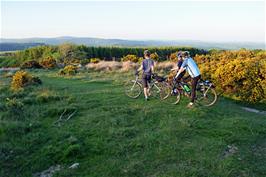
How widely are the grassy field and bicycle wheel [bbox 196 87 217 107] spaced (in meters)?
0.79

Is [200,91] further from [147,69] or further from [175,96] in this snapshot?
[147,69]

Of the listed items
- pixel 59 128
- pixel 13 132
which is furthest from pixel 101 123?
pixel 13 132

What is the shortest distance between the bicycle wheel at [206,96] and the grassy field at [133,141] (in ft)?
2.58

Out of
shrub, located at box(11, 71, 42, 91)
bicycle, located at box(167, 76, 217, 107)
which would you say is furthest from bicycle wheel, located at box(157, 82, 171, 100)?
shrub, located at box(11, 71, 42, 91)

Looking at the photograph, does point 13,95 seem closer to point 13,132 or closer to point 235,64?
point 13,132

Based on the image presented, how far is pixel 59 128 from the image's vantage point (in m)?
8.57

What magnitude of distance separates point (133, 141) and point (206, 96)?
447 centimetres

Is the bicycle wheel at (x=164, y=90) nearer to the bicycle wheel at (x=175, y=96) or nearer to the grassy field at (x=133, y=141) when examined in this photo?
A: the bicycle wheel at (x=175, y=96)

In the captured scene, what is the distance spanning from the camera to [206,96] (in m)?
10.8

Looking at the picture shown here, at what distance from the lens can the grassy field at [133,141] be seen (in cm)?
597

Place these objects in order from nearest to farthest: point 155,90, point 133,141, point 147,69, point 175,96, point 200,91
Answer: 1. point 133,141
2. point 200,91
3. point 147,69
4. point 175,96
5. point 155,90

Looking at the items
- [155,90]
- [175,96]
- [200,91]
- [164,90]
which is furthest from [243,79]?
[155,90]

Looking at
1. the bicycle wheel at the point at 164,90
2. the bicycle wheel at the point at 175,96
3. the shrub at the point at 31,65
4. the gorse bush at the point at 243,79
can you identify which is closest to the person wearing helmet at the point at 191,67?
the bicycle wheel at the point at 175,96

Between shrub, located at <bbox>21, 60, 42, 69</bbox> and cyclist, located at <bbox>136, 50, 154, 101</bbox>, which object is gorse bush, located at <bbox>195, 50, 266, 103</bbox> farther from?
shrub, located at <bbox>21, 60, 42, 69</bbox>
